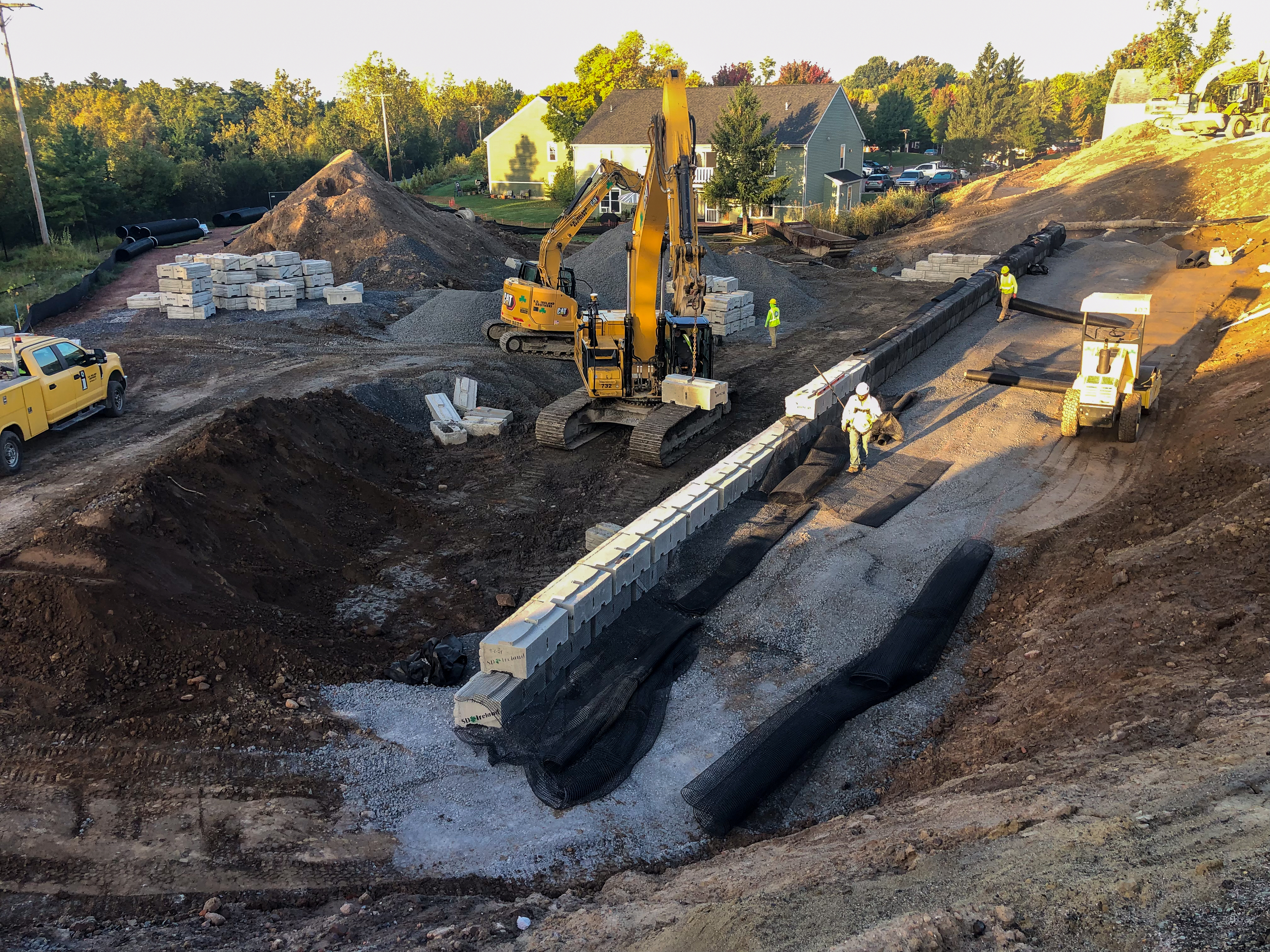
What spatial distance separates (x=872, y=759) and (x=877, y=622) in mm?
2606

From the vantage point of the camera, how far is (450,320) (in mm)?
27094

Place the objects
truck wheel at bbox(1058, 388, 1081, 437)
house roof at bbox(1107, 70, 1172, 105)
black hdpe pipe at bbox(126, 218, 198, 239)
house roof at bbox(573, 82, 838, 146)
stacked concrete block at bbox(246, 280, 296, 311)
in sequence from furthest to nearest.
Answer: house roof at bbox(1107, 70, 1172, 105), house roof at bbox(573, 82, 838, 146), black hdpe pipe at bbox(126, 218, 198, 239), stacked concrete block at bbox(246, 280, 296, 311), truck wheel at bbox(1058, 388, 1081, 437)

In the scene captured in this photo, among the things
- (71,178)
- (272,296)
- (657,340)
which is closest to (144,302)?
(272,296)

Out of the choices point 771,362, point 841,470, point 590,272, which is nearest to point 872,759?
point 841,470

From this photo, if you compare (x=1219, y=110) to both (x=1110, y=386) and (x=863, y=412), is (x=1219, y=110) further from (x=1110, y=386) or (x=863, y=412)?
(x=863, y=412)

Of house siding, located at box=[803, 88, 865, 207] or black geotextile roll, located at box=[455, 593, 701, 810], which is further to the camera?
house siding, located at box=[803, 88, 865, 207]

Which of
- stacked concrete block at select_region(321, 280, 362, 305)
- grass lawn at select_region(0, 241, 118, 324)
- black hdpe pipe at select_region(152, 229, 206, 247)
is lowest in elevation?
stacked concrete block at select_region(321, 280, 362, 305)

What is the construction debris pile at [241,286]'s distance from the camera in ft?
89.5

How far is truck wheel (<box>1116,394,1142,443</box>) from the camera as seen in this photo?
1669cm

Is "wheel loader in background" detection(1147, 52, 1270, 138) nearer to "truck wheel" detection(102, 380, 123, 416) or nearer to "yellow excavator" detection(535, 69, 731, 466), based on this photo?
"yellow excavator" detection(535, 69, 731, 466)

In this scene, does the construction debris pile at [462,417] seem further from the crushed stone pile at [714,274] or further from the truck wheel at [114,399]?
the crushed stone pile at [714,274]

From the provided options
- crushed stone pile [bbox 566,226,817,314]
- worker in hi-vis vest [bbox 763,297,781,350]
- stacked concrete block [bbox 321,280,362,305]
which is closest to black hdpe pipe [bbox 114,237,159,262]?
stacked concrete block [bbox 321,280,362,305]

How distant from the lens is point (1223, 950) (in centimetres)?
486

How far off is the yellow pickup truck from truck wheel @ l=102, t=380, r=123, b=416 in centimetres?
1
